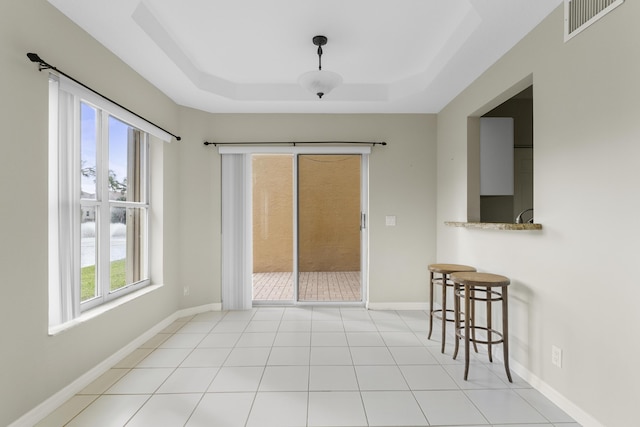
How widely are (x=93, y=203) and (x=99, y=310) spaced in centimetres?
84

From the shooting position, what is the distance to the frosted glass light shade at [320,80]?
2.55 metres

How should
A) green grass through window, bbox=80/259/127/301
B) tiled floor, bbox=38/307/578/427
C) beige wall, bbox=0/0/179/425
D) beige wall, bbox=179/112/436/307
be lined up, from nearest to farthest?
beige wall, bbox=0/0/179/425
tiled floor, bbox=38/307/578/427
green grass through window, bbox=80/259/127/301
beige wall, bbox=179/112/436/307

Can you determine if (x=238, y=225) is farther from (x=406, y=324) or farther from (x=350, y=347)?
(x=406, y=324)

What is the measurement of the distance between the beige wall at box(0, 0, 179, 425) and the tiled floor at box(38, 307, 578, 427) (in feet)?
0.93

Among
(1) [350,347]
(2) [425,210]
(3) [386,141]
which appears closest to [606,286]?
(1) [350,347]

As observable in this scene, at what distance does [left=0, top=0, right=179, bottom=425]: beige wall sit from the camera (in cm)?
173

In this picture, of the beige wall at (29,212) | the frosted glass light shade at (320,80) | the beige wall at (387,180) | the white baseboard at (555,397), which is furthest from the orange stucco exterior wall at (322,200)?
the beige wall at (29,212)

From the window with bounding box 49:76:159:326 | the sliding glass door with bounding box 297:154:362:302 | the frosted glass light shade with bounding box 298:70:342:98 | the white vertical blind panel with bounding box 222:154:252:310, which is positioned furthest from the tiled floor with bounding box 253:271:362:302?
the frosted glass light shade with bounding box 298:70:342:98

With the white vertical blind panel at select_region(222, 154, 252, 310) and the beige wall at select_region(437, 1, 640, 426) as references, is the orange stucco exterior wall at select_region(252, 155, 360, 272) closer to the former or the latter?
the white vertical blind panel at select_region(222, 154, 252, 310)

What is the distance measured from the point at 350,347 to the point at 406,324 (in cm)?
93

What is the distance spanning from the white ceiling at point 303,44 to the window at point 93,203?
575 millimetres

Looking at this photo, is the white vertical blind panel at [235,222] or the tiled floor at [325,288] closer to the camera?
the white vertical blind panel at [235,222]

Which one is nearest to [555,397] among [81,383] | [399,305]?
[399,305]

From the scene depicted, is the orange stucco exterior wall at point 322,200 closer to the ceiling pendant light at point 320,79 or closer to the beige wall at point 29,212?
the ceiling pendant light at point 320,79
